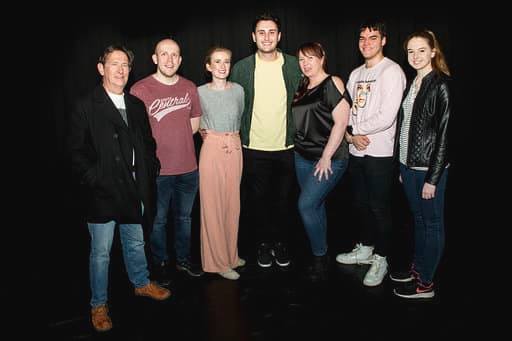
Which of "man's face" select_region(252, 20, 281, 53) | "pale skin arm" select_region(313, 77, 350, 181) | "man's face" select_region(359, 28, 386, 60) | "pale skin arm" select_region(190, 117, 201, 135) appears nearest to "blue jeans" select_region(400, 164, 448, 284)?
"pale skin arm" select_region(313, 77, 350, 181)

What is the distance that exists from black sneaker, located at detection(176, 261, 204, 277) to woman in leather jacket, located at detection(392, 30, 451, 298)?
4.46ft

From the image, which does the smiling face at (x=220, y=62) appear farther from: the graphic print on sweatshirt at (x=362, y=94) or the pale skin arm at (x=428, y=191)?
the pale skin arm at (x=428, y=191)

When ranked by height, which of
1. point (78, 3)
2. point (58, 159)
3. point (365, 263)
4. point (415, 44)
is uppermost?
point (78, 3)

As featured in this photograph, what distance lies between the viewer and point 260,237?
3086mm

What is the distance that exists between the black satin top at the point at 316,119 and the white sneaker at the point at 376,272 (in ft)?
2.38

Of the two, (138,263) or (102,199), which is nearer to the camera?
(102,199)

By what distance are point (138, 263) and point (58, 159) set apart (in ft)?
8.09

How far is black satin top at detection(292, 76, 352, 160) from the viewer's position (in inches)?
102

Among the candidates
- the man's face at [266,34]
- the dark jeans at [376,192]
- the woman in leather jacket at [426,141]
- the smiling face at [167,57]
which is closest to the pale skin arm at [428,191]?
the woman in leather jacket at [426,141]

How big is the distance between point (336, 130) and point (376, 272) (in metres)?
0.98

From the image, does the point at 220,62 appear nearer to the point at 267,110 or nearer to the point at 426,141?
the point at 267,110

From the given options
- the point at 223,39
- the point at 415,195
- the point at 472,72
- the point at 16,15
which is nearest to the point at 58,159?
the point at 16,15

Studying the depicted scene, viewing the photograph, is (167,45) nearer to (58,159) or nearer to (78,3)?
(78,3)

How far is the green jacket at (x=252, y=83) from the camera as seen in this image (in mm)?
2811
